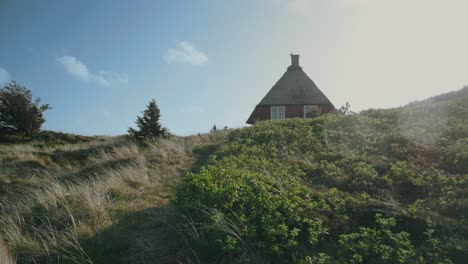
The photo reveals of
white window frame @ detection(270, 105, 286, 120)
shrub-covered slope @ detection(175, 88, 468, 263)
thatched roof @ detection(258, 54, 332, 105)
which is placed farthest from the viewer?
white window frame @ detection(270, 105, 286, 120)

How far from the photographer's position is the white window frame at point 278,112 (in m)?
24.3

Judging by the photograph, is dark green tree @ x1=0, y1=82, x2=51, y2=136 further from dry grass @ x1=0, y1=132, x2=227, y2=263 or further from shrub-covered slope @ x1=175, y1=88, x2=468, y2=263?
shrub-covered slope @ x1=175, y1=88, x2=468, y2=263

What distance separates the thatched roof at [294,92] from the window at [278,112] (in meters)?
0.50

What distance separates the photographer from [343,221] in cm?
413

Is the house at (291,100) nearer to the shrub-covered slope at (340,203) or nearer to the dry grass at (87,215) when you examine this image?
the shrub-covered slope at (340,203)

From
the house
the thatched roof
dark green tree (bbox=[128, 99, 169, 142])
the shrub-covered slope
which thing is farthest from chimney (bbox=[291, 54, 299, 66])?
the shrub-covered slope

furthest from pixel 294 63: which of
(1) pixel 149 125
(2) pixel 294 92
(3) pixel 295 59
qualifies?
(1) pixel 149 125

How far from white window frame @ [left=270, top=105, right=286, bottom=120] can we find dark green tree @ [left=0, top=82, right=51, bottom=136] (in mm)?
17784

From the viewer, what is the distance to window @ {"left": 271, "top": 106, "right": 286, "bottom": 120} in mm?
24281

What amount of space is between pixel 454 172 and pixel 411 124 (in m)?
3.61

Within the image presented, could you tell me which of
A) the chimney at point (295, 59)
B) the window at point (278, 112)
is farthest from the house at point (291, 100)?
the chimney at point (295, 59)

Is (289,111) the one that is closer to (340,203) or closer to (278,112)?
(278,112)

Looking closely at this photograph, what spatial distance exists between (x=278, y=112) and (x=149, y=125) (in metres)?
13.4

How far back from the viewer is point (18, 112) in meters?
17.5
